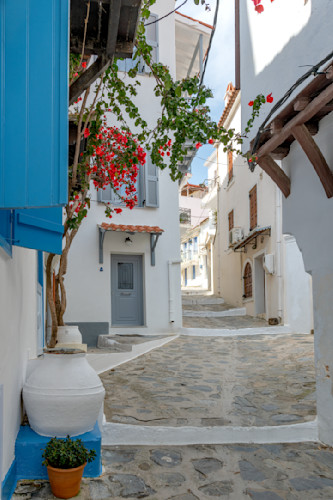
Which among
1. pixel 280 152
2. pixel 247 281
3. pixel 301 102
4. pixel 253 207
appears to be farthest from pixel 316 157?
pixel 247 281

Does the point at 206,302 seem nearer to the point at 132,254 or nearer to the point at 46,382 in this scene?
the point at 132,254

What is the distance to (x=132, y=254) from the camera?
12.2m

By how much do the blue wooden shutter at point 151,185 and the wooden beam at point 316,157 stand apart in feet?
24.2

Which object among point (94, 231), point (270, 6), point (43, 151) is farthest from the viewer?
point (94, 231)

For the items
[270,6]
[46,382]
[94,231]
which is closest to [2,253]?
[46,382]

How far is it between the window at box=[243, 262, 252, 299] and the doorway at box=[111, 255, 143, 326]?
16.8 feet

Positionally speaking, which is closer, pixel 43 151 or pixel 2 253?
pixel 43 151

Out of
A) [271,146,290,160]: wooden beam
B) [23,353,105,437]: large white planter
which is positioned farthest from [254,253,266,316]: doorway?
[23,353,105,437]: large white planter

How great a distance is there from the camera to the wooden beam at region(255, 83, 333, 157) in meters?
4.36

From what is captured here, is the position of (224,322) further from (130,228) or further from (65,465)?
(65,465)

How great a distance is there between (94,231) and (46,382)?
7.98 metres

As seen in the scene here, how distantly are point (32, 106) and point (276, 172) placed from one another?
4.21 metres

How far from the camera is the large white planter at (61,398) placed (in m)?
3.81

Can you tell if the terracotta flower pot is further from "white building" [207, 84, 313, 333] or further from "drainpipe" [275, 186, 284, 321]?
"drainpipe" [275, 186, 284, 321]
